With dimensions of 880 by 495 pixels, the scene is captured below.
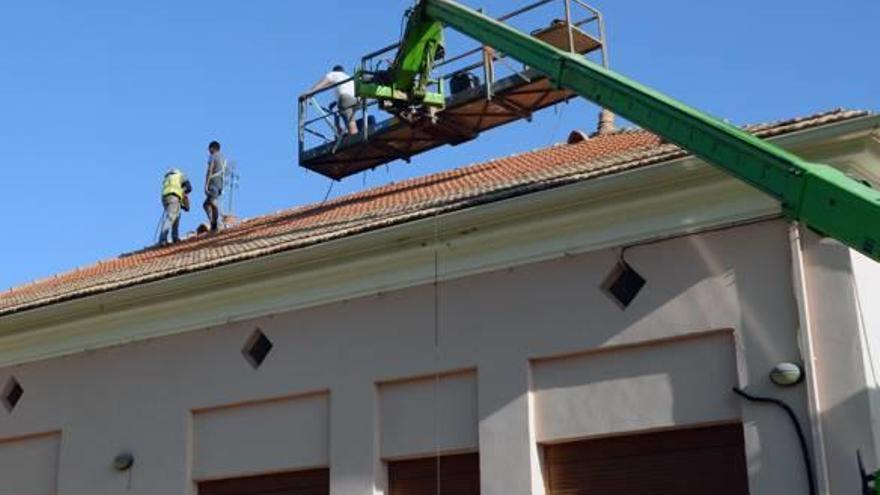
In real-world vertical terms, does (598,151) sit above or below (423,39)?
below

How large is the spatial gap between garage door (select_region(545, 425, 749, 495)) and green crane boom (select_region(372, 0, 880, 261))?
8.05ft

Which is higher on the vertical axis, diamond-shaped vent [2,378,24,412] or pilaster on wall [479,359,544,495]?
diamond-shaped vent [2,378,24,412]

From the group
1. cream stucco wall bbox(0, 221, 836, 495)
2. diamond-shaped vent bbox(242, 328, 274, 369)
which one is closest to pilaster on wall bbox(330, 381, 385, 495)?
cream stucco wall bbox(0, 221, 836, 495)

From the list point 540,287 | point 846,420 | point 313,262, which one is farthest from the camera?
point 313,262

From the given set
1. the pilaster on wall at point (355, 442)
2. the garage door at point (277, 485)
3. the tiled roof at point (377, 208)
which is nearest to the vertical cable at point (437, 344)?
the tiled roof at point (377, 208)

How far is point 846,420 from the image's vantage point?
10.9m

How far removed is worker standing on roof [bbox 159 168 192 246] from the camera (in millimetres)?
21453

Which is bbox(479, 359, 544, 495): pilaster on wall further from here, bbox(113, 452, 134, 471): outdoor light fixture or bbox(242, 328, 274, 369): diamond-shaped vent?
bbox(113, 452, 134, 471): outdoor light fixture

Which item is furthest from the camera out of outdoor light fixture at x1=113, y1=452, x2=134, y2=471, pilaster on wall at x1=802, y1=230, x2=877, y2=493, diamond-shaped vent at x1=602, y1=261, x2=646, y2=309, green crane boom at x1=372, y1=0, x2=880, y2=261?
outdoor light fixture at x1=113, y1=452, x2=134, y2=471

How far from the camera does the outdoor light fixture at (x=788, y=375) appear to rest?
36.6 feet

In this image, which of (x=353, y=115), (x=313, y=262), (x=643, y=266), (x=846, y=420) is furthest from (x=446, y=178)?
(x=846, y=420)

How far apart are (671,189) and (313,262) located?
4104 millimetres

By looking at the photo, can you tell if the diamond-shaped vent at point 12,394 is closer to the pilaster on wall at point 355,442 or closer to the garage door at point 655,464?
the pilaster on wall at point 355,442

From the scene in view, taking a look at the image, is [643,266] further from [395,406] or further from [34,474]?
[34,474]
